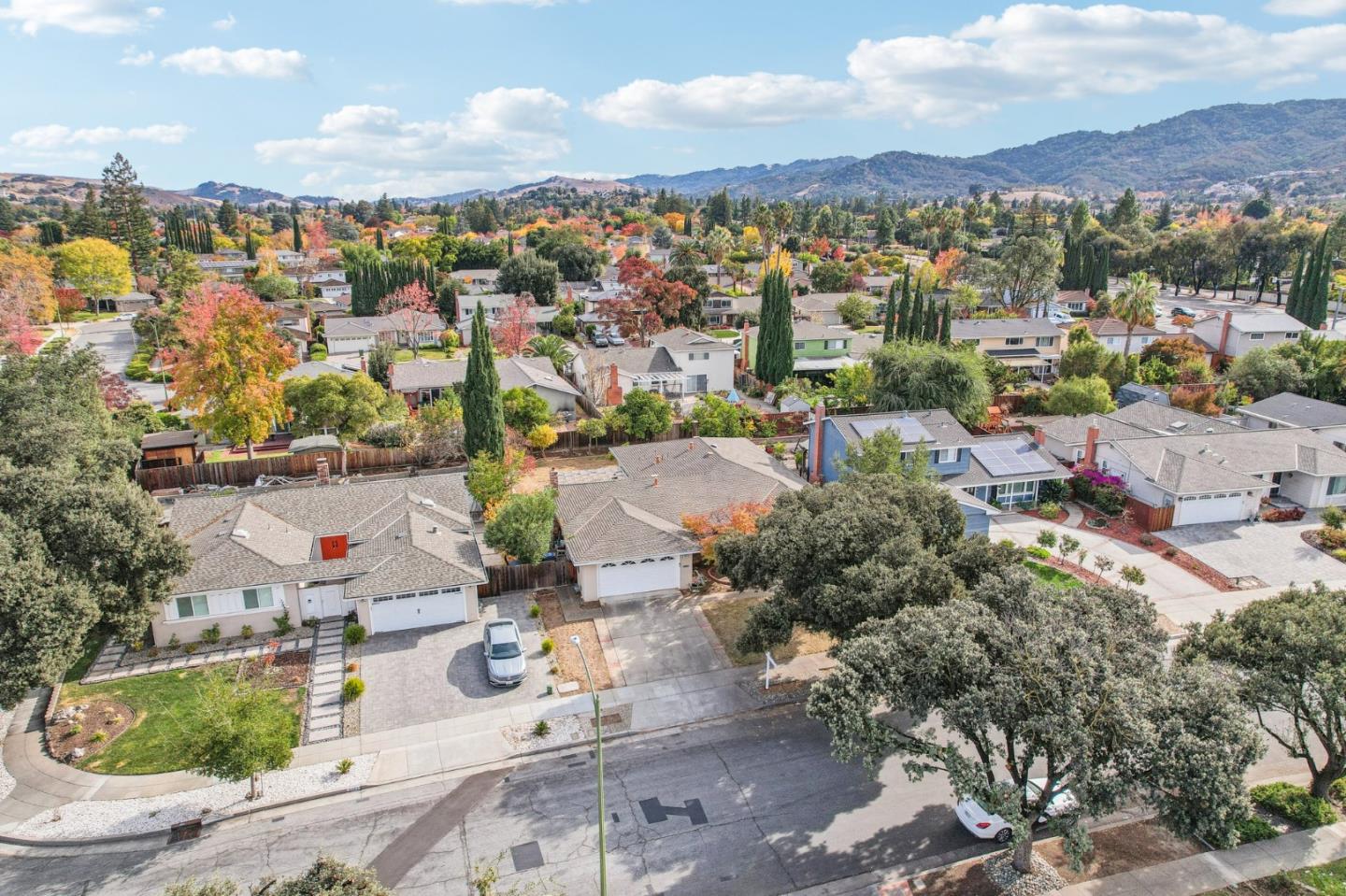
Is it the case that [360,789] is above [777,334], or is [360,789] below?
below

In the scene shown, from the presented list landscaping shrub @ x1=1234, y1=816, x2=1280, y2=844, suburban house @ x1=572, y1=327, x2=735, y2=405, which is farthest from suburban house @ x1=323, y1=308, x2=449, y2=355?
landscaping shrub @ x1=1234, y1=816, x2=1280, y2=844

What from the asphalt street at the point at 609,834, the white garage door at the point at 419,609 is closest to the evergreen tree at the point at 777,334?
the white garage door at the point at 419,609

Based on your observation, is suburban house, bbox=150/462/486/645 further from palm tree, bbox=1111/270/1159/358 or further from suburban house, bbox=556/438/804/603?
palm tree, bbox=1111/270/1159/358

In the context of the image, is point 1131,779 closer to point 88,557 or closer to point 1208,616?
point 1208,616

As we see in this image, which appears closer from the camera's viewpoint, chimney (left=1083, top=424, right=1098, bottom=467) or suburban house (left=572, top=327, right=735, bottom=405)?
chimney (left=1083, top=424, right=1098, bottom=467)

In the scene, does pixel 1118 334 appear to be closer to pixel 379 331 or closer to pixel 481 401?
pixel 481 401

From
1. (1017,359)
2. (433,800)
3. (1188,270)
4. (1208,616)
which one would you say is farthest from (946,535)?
(1188,270)

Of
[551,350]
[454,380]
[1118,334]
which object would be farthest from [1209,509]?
[551,350]
